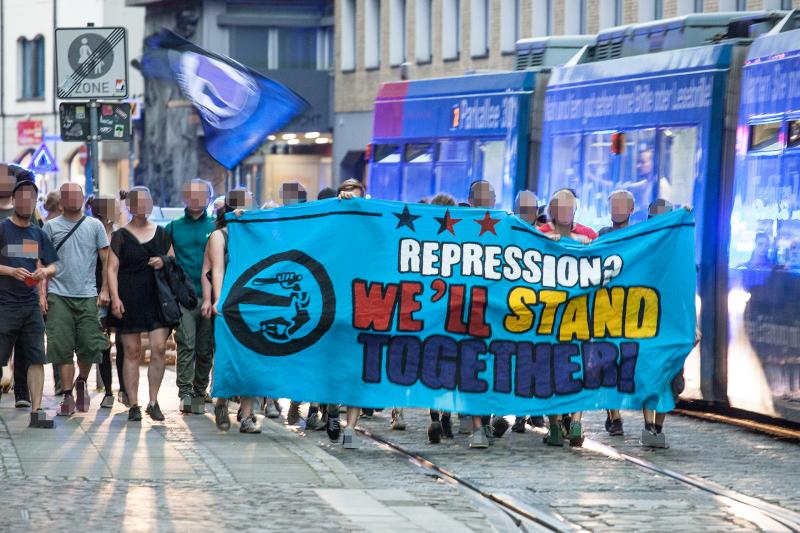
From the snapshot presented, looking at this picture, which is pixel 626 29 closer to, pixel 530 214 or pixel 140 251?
pixel 530 214

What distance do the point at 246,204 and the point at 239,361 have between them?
5.94 ft

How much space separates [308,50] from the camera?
5734 cm

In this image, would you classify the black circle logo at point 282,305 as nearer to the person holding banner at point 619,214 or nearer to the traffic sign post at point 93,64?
the person holding banner at point 619,214

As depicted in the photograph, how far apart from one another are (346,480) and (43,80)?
60549mm

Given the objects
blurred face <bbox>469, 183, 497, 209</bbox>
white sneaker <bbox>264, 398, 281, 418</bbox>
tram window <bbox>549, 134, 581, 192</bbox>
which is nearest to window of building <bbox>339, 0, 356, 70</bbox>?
tram window <bbox>549, 134, 581, 192</bbox>

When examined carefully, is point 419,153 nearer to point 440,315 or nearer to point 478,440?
point 440,315

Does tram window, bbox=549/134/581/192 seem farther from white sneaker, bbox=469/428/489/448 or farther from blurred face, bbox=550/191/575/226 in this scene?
white sneaker, bbox=469/428/489/448

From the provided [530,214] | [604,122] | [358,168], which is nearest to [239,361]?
[530,214]

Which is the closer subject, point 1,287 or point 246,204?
point 1,287

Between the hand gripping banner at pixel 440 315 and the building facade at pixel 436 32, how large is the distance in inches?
883

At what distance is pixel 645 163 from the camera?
17812mm

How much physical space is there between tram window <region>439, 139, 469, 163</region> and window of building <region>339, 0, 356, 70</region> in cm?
3186

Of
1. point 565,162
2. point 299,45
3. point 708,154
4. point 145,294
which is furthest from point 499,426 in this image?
point 299,45

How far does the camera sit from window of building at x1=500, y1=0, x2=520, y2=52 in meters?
45.8
